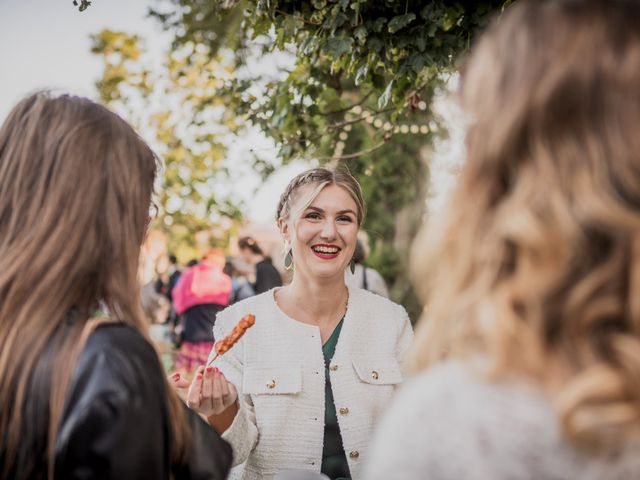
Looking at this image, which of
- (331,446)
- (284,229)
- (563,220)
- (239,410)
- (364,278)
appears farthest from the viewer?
(364,278)

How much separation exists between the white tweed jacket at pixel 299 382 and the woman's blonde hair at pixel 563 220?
1.78 m

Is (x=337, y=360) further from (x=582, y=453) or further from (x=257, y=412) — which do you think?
(x=582, y=453)

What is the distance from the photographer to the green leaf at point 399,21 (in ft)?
9.64

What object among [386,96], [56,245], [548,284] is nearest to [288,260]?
[386,96]

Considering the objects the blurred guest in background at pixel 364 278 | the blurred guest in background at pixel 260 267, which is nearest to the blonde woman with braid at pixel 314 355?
the blurred guest in background at pixel 364 278

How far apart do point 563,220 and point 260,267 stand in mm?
7915

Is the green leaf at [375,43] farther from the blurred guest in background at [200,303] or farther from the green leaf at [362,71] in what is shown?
the blurred guest in background at [200,303]

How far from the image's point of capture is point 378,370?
3.05 meters

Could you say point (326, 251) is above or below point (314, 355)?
above

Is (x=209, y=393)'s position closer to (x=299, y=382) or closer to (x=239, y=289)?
(x=299, y=382)

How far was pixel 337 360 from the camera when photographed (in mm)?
2977

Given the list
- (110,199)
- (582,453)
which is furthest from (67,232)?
(582,453)

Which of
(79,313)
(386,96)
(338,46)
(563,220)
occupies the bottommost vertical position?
(79,313)

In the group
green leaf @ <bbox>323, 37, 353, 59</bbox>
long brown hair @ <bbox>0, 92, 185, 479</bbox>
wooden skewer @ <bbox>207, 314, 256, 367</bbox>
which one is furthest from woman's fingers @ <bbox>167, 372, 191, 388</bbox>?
green leaf @ <bbox>323, 37, 353, 59</bbox>
